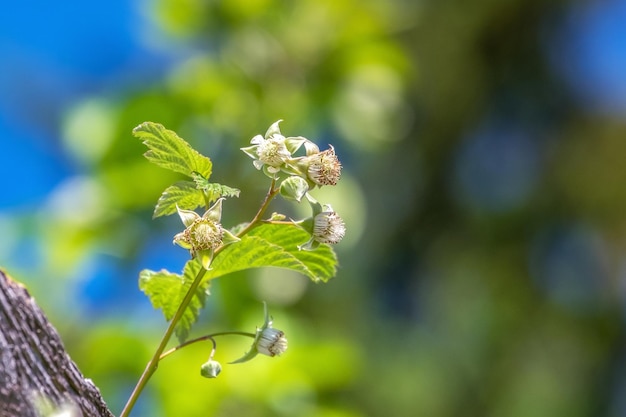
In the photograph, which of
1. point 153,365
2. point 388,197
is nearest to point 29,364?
point 153,365

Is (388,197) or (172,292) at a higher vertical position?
(388,197)

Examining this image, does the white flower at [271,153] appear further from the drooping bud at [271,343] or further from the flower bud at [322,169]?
the drooping bud at [271,343]

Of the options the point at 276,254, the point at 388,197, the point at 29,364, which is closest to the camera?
the point at 29,364

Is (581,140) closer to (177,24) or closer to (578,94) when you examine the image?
(578,94)

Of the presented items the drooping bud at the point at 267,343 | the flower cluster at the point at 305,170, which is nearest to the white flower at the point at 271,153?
the flower cluster at the point at 305,170

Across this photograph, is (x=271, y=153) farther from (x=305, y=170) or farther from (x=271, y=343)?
(x=271, y=343)

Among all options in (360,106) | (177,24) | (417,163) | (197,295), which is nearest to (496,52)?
(417,163)

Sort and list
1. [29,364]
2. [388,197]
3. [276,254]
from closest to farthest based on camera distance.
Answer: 1. [29,364]
2. [276,254]
3. [388,197]
